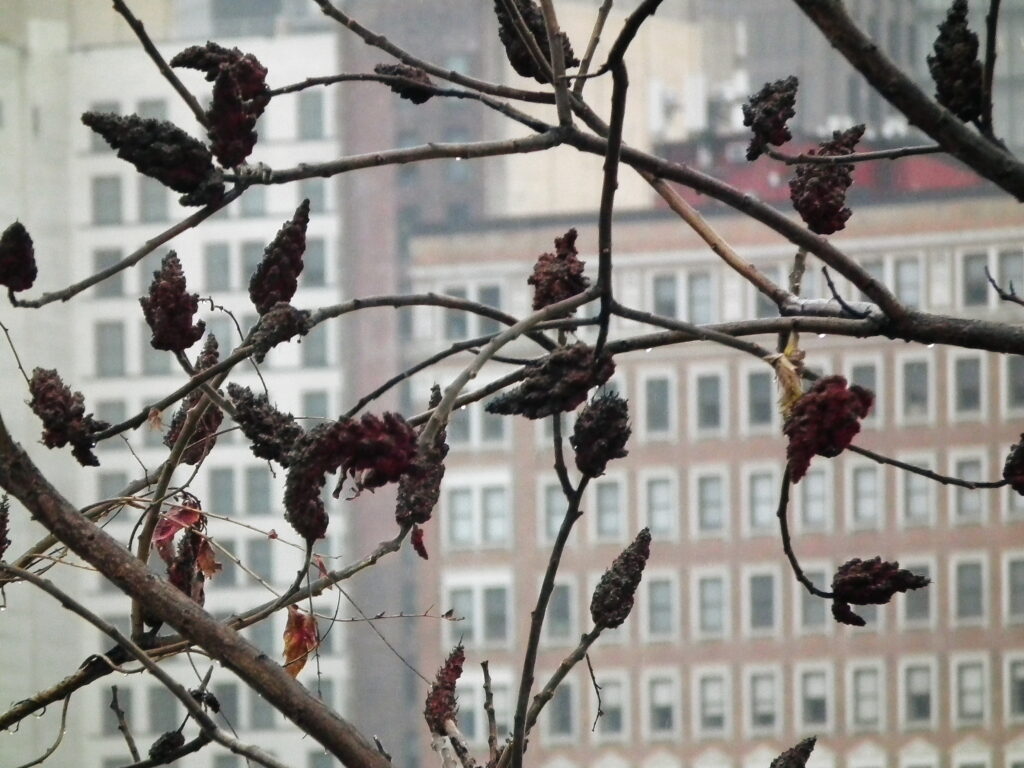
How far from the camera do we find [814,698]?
15.6m

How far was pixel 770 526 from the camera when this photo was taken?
1548 cm

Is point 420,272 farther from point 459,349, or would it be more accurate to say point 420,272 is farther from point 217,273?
point 459,349

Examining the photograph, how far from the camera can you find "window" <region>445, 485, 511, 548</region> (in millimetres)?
15445

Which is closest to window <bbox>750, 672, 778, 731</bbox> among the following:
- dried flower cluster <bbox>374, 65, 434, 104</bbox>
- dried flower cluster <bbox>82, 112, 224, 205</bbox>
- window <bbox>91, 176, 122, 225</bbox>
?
window <bbox>91, 176, 122, 225</bbox>

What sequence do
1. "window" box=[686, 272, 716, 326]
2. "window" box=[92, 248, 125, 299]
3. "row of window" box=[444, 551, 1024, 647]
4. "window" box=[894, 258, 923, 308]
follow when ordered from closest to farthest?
"window" box=[894, 258, 923, 308] → "window" box=[686, 272, 716, 326] → "window" box=[92, 248, 125, 299] → "row of window" box=[444, 551, 1024, 647]

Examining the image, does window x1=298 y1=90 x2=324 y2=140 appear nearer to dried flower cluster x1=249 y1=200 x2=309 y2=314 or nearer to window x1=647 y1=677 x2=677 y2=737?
window x1=647 y1=677 x2=677 y2=737

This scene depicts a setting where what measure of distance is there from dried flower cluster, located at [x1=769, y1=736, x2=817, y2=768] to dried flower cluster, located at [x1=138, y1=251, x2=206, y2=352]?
0.34 m

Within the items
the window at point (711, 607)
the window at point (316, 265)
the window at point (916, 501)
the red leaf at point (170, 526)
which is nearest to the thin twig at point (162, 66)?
the red leaf at point (170, 526)

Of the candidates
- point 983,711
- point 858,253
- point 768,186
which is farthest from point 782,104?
point 983,711

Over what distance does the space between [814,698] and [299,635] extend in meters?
15.2

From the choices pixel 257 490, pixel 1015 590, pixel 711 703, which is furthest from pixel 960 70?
pixel 1015 590

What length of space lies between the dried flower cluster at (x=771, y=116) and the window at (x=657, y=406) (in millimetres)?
14430

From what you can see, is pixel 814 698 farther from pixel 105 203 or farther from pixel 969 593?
pixel 105 203

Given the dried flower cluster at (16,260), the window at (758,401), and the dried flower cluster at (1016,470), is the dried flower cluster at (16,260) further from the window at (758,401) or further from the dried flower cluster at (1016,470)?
the window at (758,401)
